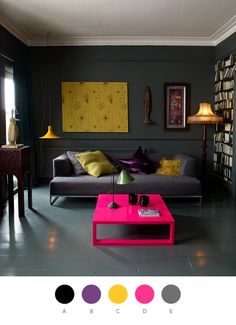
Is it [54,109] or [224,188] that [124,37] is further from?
[224,188]

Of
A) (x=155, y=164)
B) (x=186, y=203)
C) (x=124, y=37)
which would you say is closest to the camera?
(x=186, y=203)

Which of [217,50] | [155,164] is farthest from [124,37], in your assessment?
[155,164]

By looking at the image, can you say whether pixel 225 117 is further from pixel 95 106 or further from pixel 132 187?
pixel 95 106

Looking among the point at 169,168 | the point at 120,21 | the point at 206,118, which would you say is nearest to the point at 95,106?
the point at 120,21

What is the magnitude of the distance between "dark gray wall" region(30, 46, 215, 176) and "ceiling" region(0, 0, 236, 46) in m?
0.18

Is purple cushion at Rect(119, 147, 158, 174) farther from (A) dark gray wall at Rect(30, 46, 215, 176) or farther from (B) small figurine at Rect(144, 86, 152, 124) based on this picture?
(B) small figurine at Rect(144, 86, 152, 124)

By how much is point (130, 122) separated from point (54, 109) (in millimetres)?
1478

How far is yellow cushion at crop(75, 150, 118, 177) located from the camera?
17.1ft

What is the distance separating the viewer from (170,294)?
3.04 ft

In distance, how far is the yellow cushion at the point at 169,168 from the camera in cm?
534

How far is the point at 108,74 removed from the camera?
20.9 feet

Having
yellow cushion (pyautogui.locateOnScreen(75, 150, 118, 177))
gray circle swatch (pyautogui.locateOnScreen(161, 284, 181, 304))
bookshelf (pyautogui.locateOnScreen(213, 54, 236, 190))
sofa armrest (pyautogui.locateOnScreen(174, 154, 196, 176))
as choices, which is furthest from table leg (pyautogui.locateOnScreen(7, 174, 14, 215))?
gray circle swatch (pyautogui.locateOnScreen(161, 284, 181, 304))

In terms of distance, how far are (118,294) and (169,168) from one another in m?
4.52

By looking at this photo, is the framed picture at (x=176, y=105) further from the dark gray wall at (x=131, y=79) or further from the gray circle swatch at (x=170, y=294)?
the gray circle swatch at (x=170, y=294)
